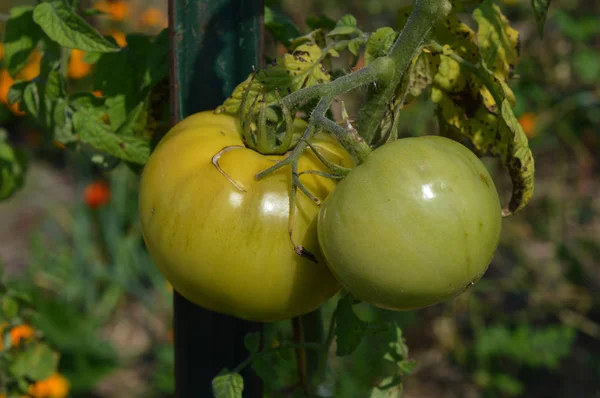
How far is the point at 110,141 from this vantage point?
1.13 m

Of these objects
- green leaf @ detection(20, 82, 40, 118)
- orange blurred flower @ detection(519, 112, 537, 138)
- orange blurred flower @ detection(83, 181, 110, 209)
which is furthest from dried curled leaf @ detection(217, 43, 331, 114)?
orange blurred flower @ detection(83, 181, 110, 209)

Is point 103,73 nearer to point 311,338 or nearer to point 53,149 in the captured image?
point 311,338

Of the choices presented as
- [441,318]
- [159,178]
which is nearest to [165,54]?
[159,178]

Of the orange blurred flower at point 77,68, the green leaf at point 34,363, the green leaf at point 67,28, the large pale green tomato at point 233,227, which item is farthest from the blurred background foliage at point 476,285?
the large pale green tomato at point 233,227

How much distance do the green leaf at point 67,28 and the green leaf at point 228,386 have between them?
1.61 feet

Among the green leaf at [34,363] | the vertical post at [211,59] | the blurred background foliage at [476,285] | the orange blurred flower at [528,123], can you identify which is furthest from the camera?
the orange blurred flower at [528,123]

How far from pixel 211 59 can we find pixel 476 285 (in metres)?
2.00

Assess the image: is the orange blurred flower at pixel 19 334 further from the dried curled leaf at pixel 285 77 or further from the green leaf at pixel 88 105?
the dried curled leaf at pixel 285 77

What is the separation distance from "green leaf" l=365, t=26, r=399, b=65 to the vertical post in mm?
191

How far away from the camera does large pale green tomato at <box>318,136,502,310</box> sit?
2.48 ft

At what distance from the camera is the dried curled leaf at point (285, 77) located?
0.95 meters

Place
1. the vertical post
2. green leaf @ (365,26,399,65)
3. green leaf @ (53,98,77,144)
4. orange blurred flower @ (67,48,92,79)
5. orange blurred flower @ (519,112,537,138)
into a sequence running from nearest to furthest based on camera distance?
green leaf @ (365,26,399,65)
the vertical post
green leaf @ (53,98,77,144)
orange blurred flower @ (519,112,537,138)
orange blurred flower @ (67,48,92,79)

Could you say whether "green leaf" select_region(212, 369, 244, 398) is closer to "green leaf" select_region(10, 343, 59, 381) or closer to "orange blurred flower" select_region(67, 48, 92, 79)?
"green leaf" select_region(10, 343, 59, 381)

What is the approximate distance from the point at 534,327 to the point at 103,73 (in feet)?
7.42
